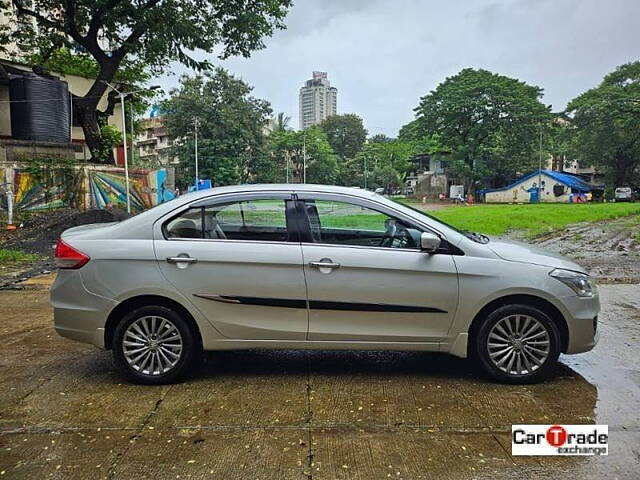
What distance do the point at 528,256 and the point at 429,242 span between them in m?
0.92

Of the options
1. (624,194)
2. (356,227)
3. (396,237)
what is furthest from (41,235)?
(624,194)

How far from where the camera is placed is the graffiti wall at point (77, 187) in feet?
56.9

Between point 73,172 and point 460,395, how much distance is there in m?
19.0

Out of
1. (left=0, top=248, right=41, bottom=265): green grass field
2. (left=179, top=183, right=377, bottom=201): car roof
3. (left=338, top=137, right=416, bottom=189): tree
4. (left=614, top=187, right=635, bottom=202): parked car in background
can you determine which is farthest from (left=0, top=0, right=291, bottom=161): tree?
(left=338, top=137, right=416, bottom=189): tree

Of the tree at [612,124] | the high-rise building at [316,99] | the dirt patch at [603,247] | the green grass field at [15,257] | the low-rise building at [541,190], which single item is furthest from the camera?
the high-rise building at [316,99]

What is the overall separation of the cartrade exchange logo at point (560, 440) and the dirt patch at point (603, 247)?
6.27m

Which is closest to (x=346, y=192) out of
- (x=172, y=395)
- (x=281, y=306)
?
(x=281, y=306)

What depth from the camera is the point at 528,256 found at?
4211 millimetres

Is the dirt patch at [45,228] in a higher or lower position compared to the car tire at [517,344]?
higher

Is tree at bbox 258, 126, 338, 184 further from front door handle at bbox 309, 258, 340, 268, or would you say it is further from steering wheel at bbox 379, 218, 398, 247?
front door handle at bbox 309, 258, 340, 268

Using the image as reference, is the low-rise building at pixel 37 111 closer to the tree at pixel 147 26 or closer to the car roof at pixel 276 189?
the tree at pixel 147 26

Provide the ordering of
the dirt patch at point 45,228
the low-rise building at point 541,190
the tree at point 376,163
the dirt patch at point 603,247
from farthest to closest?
the tree at point 376,163 < the low-rise building at point 541,190 < the dirt patch at point 45,228 < the dirt patch at point 603,247

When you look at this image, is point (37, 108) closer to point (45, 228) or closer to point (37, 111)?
point (37, 111)

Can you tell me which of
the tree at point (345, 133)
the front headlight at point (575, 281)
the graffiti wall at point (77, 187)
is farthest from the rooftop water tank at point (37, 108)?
the tree at point (345, 133)
